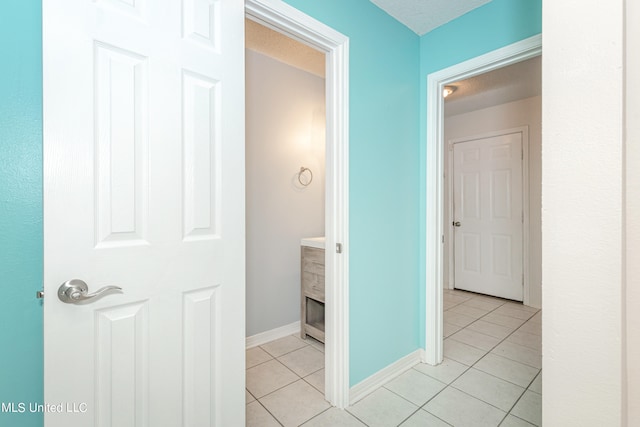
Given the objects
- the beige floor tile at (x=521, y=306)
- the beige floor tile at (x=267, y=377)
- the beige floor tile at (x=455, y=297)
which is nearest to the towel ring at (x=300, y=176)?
the beige floor tile at (x=267, y=377)

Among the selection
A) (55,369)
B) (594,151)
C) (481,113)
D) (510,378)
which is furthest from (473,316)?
(55,369)

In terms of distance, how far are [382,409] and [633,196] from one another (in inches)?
61.5

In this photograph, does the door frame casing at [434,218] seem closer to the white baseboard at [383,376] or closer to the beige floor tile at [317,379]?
the white baseboard at [383,376]

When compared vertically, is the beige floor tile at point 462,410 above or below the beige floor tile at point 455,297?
below

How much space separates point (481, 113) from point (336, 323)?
3.58 meters

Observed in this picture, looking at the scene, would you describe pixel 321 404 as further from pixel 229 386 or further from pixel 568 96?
pixel 568 96

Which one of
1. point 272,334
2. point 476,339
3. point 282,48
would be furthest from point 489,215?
point 282,48

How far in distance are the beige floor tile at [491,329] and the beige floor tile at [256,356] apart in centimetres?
196

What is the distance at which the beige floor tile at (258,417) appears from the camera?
4.96 feet

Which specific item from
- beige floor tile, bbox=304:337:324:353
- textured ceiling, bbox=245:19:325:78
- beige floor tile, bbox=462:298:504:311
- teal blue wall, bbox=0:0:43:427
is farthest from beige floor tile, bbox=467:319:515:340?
teal blue wall, bbox=0:0:43:427

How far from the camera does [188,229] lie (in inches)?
41.9

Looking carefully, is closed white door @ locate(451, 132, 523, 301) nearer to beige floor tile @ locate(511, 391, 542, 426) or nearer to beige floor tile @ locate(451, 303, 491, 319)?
beige floor tile @ locate(451, 303, 491, 319)

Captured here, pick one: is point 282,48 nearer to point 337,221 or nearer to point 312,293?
point 337,221

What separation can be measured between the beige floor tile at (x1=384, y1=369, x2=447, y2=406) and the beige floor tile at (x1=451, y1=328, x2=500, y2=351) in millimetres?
728
